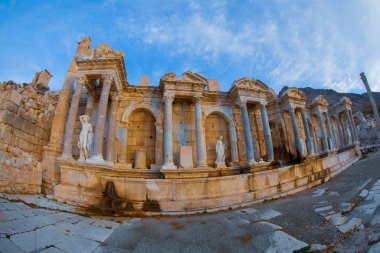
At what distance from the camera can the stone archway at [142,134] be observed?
40.7ft

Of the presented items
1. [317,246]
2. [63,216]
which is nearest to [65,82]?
[63,216]

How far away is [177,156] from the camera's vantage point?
12.2m

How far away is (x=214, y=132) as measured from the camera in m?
14.1

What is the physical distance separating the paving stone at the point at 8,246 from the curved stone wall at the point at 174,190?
3.76 meters

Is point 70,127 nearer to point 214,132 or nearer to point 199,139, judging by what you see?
point 199,139

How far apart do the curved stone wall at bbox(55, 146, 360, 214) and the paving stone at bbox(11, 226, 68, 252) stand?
2.73 meters

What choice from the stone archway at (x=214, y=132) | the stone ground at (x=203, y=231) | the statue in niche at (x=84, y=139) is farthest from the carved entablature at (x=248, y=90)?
the statue in niche at (x=84, y=139)

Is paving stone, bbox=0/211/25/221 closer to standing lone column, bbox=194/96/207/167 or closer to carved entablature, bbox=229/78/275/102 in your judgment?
standing lone column, bbox=194/96/207/167

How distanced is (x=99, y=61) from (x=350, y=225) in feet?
40.2

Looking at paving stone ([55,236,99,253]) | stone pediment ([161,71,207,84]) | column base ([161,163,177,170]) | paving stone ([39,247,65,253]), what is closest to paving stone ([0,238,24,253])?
paving stone ([39,247,65,253])

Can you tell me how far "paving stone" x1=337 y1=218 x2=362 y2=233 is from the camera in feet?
12.7

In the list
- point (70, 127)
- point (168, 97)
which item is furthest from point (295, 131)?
point (70, 127)

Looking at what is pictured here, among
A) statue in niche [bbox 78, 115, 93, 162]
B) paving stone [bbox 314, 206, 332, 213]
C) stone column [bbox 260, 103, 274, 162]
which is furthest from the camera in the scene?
stone column [bbox 260, 103, 274, 162]

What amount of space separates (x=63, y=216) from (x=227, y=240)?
466 centimetres
